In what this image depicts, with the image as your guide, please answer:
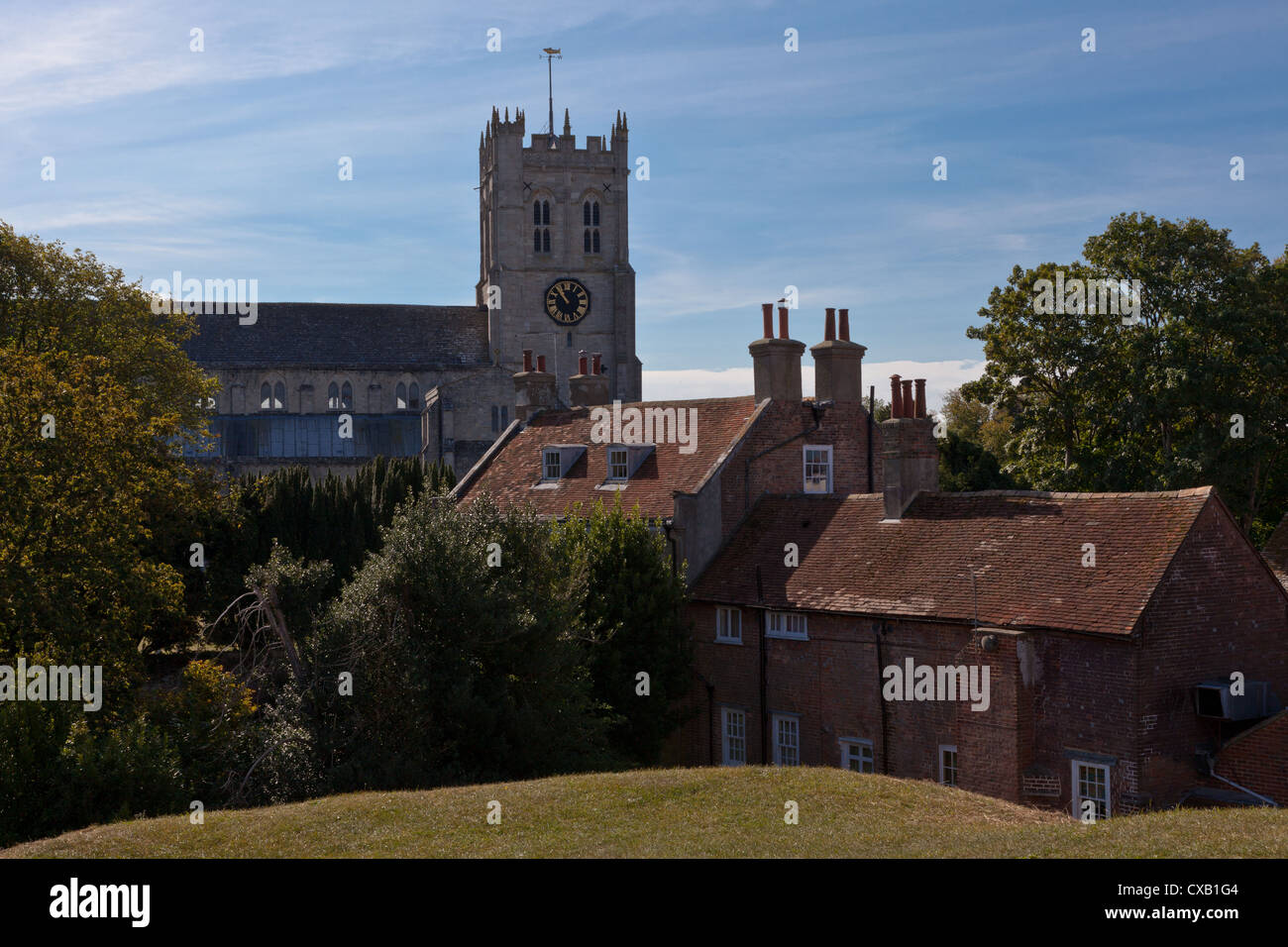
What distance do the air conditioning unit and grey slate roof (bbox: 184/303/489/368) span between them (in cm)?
8293

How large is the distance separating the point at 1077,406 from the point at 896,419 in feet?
63.2

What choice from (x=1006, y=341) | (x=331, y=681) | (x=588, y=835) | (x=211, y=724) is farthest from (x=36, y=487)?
(x=1006, y=341)

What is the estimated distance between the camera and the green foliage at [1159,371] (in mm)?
45094

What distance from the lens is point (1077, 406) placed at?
49375mm

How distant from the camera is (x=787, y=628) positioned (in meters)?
32.7

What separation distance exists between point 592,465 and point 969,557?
15.4 m

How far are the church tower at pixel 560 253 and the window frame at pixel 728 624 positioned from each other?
6949 cm

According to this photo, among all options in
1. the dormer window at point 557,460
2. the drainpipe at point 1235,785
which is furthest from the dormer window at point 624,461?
the drainpipe at point 1235,785

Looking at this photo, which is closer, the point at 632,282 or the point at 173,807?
the point at 173,807

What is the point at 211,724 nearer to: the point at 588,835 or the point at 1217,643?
the point at 588,835
